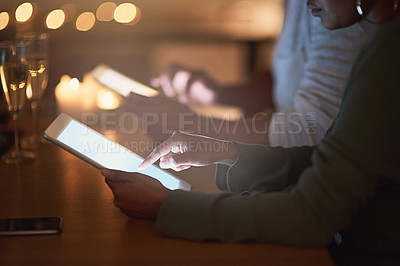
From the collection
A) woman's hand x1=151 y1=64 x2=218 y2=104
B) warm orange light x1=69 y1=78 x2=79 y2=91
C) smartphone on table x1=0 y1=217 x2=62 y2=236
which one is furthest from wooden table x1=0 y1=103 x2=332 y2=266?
woman's hand x1=151 y1=64 x2=218 y2=104

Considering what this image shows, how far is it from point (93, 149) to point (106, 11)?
Result: 2515 millimetres

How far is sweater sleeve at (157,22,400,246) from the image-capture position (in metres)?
0.60

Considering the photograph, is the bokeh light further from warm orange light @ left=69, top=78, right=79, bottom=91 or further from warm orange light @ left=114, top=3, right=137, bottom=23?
warm orange light @ left=69, top=78, right=79, bottom=91

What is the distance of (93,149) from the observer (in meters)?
0.76

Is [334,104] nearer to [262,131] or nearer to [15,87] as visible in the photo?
[262,131]

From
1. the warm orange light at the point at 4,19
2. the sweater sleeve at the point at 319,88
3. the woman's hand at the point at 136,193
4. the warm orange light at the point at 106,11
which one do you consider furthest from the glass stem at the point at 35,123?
the warm orange light at the point at 106,11

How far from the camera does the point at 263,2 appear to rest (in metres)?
3.27

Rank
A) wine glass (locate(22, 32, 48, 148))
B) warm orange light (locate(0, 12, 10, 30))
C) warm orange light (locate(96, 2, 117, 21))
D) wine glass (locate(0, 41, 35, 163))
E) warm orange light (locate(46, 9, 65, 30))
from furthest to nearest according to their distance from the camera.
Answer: warm orange light (locate(96, 2, 117, 21))
warm orange light (locate(46, 9, 65, 30))
warm orange light (locate(0, 12, 10, 30))
wine glass (locate(22, 32, 48, 148))
wine glass (locate(0, 41, 35, 163))

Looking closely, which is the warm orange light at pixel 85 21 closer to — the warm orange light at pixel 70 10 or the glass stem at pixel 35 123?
the warm orange light at pixel 70 10

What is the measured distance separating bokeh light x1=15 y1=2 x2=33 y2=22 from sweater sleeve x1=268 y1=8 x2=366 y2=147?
2.02 meters

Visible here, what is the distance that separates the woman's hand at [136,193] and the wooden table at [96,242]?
17mm

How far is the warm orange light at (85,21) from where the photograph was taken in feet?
9.92

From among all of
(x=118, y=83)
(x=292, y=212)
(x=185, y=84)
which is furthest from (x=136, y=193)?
(x=185, y=84)

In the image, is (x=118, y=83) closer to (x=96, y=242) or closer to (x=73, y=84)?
(x=73, y=84)
